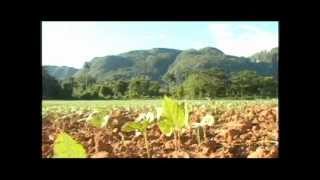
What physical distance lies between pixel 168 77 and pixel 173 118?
297mm

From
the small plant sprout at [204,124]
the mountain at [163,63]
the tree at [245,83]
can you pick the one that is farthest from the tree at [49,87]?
the tree at [245,83]

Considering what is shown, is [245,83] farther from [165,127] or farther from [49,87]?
[49,87]

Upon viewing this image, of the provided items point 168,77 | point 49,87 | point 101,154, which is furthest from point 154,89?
point 49,87

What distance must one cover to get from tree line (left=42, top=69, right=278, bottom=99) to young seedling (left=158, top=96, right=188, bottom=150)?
65mm

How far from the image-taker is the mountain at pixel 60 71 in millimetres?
4680

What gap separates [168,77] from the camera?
15.5 ft

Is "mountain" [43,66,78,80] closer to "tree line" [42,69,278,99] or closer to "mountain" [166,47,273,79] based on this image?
"tree line" [42,69,278,99]

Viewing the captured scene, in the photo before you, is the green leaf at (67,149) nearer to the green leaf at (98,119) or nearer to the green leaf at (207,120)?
the green leaf at (98,119)

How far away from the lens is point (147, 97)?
15.4ft

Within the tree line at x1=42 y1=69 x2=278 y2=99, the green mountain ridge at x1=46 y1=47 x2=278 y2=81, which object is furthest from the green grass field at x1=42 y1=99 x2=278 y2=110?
the green mountain ridge at x1=46 y1=47 x2=278 y2=81

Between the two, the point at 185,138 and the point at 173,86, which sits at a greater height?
the point at 173,86

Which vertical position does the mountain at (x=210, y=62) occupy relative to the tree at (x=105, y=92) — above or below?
above
